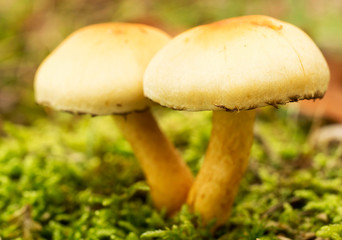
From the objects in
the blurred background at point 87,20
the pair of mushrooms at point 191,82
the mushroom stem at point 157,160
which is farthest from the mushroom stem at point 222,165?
the blurred background at point 87,20

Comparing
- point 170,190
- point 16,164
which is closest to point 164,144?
point 170,190

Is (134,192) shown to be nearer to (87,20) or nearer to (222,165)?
(222,165)

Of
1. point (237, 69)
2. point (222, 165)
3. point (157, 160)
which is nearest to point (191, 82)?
point (237, 69)

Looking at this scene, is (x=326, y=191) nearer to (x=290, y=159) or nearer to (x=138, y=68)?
(x=290, y=159)

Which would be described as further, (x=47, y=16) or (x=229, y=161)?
(x=47, y=16)

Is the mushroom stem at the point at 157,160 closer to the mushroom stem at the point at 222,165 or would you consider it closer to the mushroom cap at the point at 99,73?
the mushroom stem at the point at 222,165

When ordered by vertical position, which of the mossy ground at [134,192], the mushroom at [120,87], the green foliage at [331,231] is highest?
the mushroom at [120,87]

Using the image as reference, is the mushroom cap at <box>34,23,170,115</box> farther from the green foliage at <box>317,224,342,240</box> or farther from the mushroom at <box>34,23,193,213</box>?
the green foliage at <box>317,224,342,240</box>
